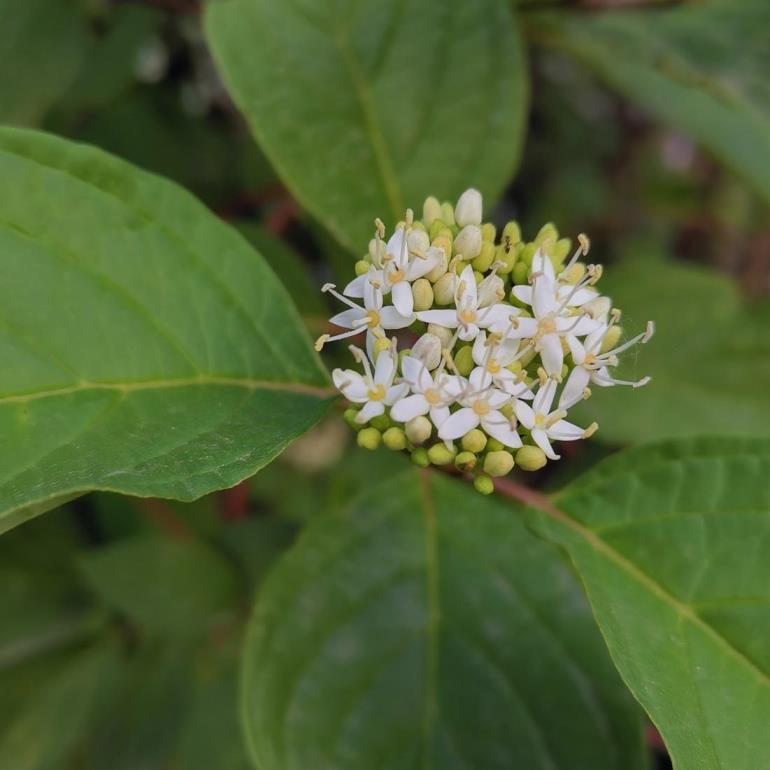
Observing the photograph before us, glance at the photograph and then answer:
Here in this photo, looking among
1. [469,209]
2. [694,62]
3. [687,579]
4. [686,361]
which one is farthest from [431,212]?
[686,361]

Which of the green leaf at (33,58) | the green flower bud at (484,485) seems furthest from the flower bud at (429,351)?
the green leaf at (33,58)

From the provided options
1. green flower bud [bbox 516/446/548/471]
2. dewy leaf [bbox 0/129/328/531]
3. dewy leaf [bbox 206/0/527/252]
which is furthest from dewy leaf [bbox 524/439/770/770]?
dewy leaf [bbox 206/0/527/252]

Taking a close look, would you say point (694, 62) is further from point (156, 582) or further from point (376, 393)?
point (156, 582)

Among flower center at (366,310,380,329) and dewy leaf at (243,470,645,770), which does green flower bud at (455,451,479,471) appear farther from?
dewy leaf at (243,470,645,770)

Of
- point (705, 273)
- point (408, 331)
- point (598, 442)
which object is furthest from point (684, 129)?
point (408, 331)

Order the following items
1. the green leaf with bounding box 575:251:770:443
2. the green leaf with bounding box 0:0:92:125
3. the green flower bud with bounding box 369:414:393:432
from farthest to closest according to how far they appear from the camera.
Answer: the green leaf with bounding box 575:251:770:443 < the green leaf with bounding box 0:0:92:125 < the green flower bud with bounding box 369:414:393:432

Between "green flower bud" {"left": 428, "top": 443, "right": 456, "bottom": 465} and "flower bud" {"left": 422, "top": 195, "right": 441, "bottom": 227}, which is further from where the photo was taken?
"flower bud" {"left": 422, "top": 195, "right": 441, "bottom": 227}

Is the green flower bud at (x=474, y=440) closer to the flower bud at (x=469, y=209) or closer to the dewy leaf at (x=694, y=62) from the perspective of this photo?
the flower bud at (x=469, y=209)

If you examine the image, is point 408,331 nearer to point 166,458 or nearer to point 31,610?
point 166,458
